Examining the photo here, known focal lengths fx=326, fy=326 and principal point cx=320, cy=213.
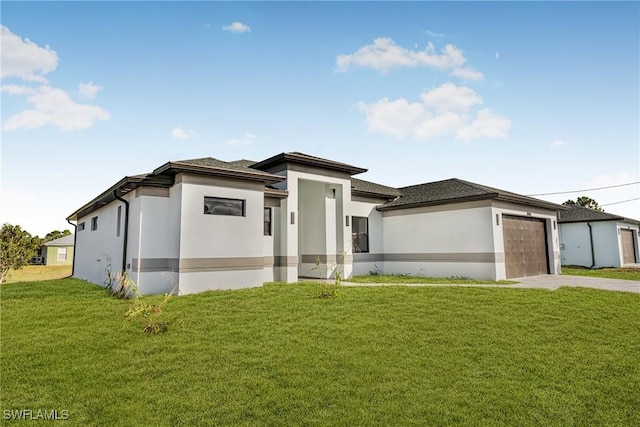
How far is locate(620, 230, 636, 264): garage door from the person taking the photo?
978 inches

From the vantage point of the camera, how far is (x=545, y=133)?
16.5 meters

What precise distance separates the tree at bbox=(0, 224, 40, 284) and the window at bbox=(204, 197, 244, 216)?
78.2 ft

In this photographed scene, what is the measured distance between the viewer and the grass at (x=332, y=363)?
413 centimetres

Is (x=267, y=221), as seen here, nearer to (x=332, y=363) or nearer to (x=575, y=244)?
(x=332, y=363)

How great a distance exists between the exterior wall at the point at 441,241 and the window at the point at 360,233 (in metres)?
1.27

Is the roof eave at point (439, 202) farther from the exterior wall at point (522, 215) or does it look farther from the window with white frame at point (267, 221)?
the window with white frame at point (267, 221)

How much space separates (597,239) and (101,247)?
32555 mm

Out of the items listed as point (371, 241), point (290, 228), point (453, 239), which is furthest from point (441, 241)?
point (290, 228)

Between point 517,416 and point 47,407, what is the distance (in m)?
5.99

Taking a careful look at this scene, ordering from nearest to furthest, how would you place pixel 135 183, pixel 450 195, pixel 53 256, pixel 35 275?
pixel 135 183
pixel 450 195
pixel 35 275
pixel 53 256

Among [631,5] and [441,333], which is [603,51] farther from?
[441,333]

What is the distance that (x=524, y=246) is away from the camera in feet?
54.2

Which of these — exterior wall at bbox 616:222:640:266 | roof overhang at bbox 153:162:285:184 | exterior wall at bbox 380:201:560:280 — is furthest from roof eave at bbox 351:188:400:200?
exterior wall at bbox 616:222:640:266

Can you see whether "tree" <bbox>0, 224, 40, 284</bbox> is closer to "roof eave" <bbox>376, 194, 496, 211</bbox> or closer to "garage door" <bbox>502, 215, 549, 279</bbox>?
"roof eave" <bbox>376, 194, 496, 211</bbox>
